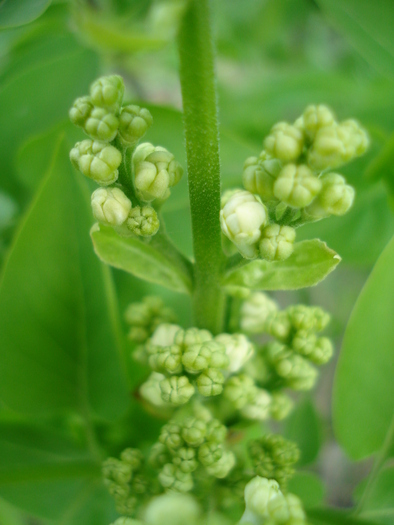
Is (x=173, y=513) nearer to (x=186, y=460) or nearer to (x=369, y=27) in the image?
(x=186, y=460)

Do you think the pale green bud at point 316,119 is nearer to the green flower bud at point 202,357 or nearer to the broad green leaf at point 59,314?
the green flower bud at point 202,357

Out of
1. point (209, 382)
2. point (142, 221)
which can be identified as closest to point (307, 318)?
point (209, 382)

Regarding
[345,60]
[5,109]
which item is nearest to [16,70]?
[5,109]

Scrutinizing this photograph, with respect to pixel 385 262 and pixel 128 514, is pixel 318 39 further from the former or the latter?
pixel 128 514

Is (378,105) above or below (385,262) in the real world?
above

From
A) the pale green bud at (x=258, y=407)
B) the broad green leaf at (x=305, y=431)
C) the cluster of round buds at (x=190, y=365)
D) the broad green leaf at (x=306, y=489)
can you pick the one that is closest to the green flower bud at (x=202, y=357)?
the cluster of round buds at (x=190, y=365)
